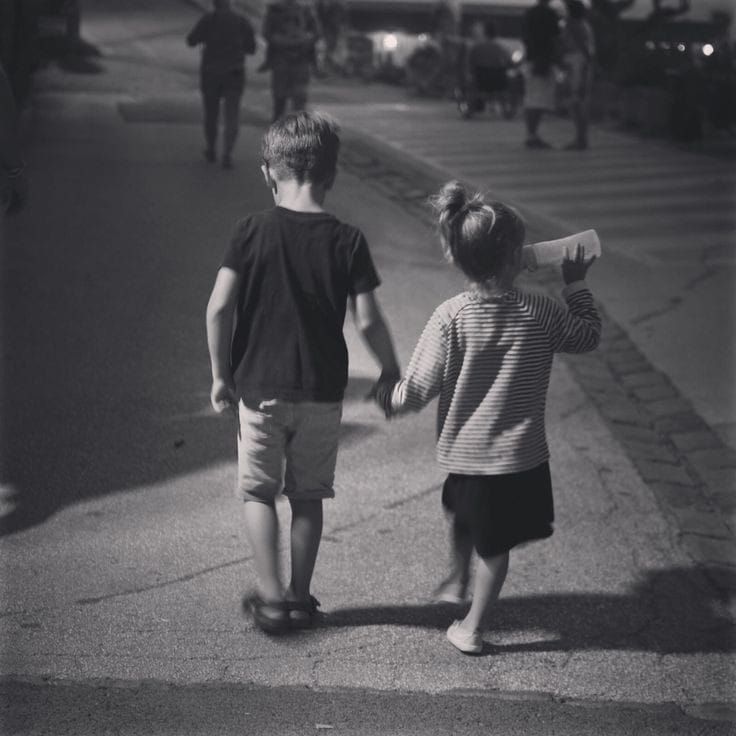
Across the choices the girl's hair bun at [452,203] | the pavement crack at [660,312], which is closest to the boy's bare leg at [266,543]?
the girl's hair bun at [452,203]

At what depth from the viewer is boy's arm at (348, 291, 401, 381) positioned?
13.4 ft

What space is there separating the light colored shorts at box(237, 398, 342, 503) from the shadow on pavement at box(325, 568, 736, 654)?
0.45 meters

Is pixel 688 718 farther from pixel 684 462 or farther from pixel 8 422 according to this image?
pixel 8 422

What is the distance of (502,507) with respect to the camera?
404 cm

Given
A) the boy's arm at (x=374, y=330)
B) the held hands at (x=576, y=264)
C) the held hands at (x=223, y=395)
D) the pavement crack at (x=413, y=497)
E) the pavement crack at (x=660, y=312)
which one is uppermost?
the held hands at (x=576, y=264)

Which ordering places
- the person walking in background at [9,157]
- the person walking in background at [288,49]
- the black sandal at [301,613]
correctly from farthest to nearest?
1. the person walking in background at [288,49]
2. the person walking in background at [9,157]
3. the black sandal at [301,613]

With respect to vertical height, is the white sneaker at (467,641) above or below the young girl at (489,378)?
below

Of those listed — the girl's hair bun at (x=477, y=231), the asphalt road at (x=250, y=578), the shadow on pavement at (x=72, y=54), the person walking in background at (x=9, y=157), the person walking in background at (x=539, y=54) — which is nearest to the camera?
the asphalt road at (x=250, y=578)

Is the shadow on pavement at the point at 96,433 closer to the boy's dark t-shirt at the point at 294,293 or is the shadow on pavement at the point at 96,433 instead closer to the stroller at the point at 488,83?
the boy's dark t-shirt at the point at 294,293

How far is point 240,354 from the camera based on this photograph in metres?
4.14

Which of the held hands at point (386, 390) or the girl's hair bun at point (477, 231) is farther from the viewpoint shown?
the held hands at point (386, 390)

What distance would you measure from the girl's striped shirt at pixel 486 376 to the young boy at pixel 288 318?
0.58 feet

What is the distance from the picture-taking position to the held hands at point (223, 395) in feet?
13.5

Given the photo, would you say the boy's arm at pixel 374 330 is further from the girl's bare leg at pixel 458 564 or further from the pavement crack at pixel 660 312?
the pavement crack at pixel 660 312
